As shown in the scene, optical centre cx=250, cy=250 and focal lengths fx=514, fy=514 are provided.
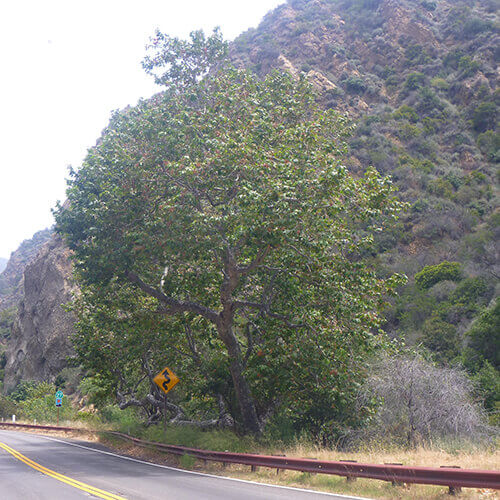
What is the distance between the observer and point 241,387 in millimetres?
16312

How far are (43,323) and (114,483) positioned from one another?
46.7 m

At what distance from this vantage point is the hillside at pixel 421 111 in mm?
41656

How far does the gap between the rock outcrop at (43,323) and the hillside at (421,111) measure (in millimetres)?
30997

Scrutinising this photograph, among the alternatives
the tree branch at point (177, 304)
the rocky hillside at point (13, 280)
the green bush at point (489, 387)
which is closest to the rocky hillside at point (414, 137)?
the green bush at point (489, 387)

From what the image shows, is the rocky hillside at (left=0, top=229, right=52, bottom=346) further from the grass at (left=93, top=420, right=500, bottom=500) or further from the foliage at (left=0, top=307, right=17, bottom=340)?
the grass at (left=93, top=420, right=500, bottom=500)

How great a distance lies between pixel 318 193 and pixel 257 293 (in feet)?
16.4

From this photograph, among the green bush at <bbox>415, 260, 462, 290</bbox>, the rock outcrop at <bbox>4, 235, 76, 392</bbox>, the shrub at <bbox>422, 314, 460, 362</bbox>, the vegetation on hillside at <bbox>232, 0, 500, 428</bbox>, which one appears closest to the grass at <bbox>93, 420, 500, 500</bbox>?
the vegetation on hillside at <bbox>232, 0, 500, 428</bbox>

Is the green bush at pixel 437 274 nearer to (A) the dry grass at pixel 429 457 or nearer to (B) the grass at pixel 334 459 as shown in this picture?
(B) the grass at pixel 334 459

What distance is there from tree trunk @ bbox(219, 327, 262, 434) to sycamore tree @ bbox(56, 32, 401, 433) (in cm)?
4

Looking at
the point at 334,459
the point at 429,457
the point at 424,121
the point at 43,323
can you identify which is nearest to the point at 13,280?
the point at 43,323

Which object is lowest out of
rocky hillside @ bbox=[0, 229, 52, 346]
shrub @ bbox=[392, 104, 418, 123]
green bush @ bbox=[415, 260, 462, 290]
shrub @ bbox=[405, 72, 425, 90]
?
green bush @ bbox=[415, 260, 462, 290]

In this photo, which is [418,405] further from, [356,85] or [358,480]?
[356,85]

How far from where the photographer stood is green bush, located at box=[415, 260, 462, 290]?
43031 mm

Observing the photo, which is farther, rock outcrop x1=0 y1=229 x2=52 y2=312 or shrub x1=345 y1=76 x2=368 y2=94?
rock outcrop x1=0 y1=229 x2=52 y2=312
